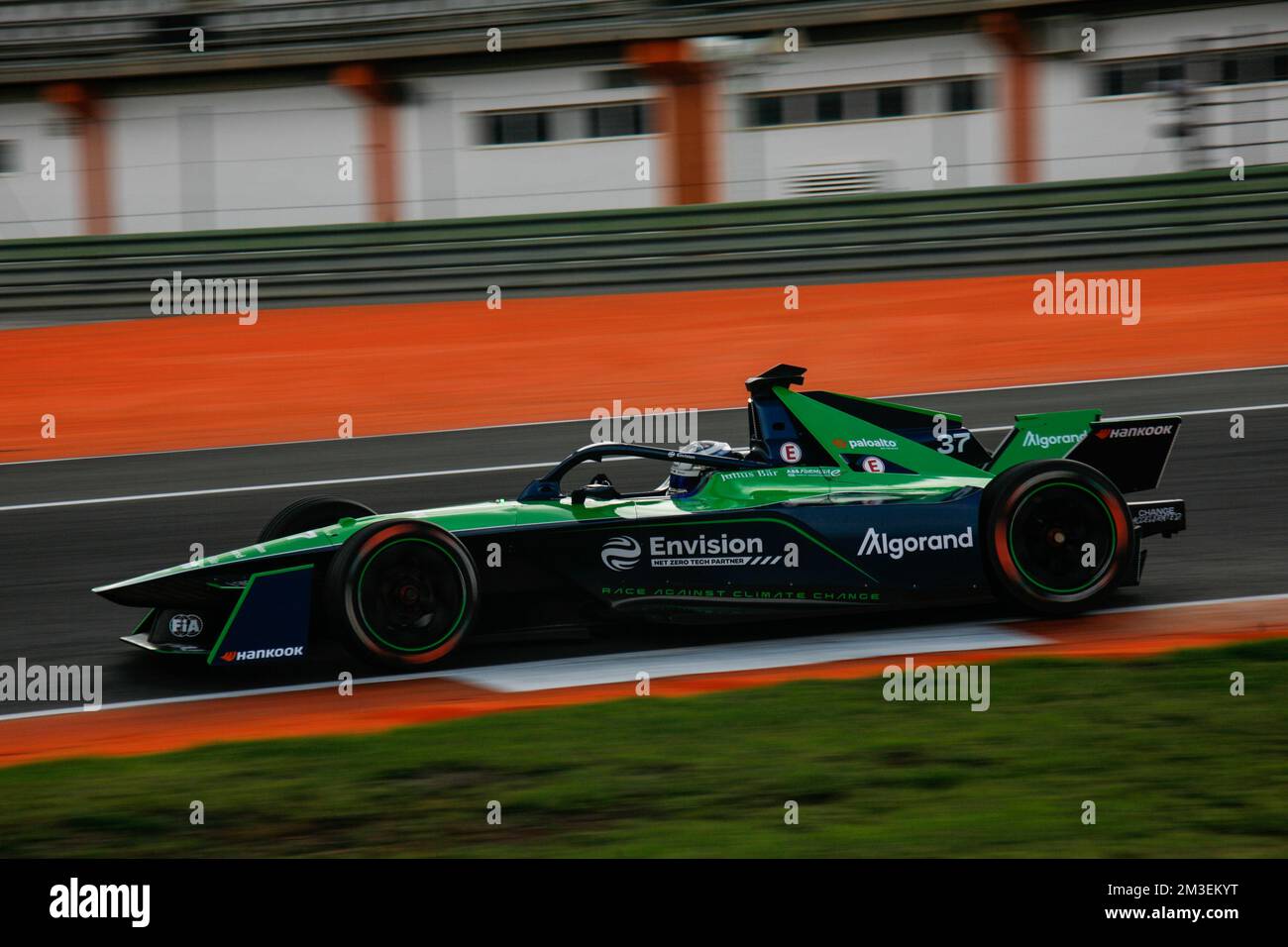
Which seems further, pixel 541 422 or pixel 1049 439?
pixel 541 422

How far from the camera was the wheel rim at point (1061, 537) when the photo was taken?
23.7 ft

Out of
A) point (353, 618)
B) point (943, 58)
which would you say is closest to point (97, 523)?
point (353, 618)

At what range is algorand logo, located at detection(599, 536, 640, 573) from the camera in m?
7.09

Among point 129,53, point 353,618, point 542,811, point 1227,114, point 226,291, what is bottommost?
point 542,811

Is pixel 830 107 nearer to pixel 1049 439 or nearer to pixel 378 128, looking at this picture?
pixel 378 128

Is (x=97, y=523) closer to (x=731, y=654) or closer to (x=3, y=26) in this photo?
(x=731, y=654)

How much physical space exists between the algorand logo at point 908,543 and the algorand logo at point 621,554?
40.6 inches

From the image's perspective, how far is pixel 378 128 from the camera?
29.1m

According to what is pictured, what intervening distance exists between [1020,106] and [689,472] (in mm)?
21127

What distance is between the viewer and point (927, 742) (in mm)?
5777
